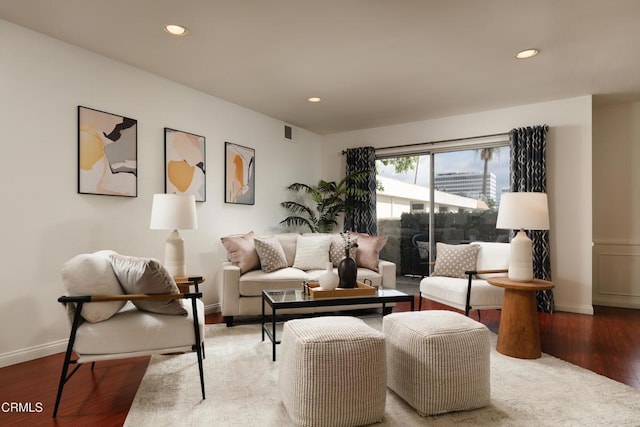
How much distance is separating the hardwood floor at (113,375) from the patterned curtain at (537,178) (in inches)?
21.8

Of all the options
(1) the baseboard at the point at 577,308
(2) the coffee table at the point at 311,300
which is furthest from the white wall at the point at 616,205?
(2) the coffee table at the point at 311,300

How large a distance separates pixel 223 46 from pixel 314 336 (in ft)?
8.19

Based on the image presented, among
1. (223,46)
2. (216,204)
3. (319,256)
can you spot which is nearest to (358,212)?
(319,256)

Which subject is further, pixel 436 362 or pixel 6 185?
pixel 6 185

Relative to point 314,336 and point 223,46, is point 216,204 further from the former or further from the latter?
point 314,336

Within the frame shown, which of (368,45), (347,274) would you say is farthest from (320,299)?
(368,45)

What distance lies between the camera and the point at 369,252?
14.9 ft

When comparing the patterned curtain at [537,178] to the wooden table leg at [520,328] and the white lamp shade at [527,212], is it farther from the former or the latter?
the wooden table leg at [520,328]

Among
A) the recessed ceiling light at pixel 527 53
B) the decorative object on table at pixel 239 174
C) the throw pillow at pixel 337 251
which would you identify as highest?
the recessed ceiling light at pixel 527 53

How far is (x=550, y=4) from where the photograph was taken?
8.46ft

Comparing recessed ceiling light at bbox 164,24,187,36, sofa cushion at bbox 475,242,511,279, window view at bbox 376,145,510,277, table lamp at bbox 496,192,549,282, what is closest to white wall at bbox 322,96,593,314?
window view at bbox 376,145,510,277

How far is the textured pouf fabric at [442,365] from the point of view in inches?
82.5

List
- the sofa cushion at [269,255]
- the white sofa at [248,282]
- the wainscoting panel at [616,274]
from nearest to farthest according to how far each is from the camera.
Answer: the white sofa at [248,282], the sofa cushion at [269,255], the wainscoting panel at [616,274]

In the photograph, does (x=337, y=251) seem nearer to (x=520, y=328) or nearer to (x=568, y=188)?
(x=520, y=328)
